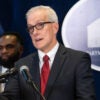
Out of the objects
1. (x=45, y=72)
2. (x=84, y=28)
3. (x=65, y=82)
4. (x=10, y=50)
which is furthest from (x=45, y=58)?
(x=10, y=50)

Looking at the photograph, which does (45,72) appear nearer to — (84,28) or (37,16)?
(37,16)

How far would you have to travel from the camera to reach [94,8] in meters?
2.80

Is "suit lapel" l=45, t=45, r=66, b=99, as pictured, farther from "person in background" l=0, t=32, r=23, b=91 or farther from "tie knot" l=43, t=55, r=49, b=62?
"person in background" l=0, t=32, r=23, b=91

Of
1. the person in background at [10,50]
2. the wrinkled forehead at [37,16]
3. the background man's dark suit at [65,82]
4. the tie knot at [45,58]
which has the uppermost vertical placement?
the wrinkled forehead at [37,16]

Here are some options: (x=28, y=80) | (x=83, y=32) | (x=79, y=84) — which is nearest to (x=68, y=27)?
(x=83, y=32)

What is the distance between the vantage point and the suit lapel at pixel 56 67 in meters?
1.84

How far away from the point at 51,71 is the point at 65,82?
12 centimetres

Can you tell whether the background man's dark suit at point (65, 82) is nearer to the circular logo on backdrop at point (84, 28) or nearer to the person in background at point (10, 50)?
the circular logo on backdrop at point (84, 28)

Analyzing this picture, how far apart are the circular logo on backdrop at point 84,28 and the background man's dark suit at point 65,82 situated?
2.84ft

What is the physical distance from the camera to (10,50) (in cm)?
325

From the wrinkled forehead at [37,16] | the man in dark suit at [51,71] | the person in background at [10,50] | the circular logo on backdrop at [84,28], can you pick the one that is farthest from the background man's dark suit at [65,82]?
the person in background at [10,50]

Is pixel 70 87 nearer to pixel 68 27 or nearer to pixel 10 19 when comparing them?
pixel 68 27

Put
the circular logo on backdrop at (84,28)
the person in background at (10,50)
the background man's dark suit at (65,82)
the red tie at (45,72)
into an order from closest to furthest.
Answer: the background man's dark suit at (65,82) → the red tie at (45,72) → the circular logo on backdrop at (84,28) → the person in background at (10,50)

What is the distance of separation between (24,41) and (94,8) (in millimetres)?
854
